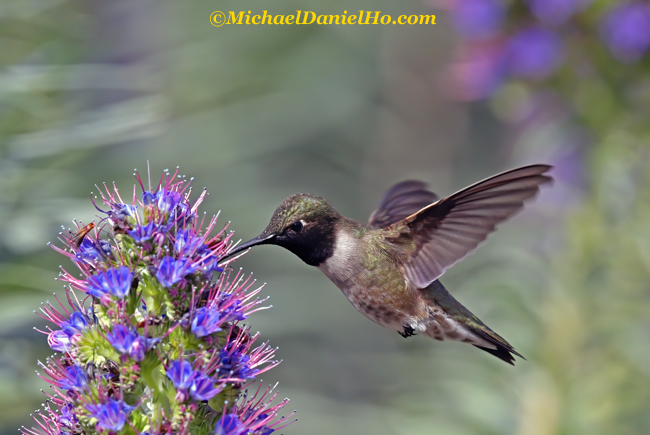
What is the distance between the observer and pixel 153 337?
211 centimetres

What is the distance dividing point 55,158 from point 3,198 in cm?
52

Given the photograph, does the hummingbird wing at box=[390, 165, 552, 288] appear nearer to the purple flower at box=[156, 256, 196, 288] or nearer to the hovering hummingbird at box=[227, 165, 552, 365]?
the hovering hummingbird at box=[227, 165, 552, 365]

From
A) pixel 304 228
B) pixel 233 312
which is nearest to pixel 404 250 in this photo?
pixel 304 228

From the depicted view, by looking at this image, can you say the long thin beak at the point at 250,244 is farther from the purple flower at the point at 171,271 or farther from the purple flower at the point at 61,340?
the purple flower at the point at 61,340

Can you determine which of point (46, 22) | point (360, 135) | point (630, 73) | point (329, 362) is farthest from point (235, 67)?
point (630, 73)

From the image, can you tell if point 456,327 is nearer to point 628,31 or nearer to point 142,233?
point 142,233

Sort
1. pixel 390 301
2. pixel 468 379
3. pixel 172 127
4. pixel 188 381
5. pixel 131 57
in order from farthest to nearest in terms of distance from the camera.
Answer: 1. pixel 131 57
2. pixel 172 127
3. pixel 468 379
4. pixel 390 301
5. pixel 188 381

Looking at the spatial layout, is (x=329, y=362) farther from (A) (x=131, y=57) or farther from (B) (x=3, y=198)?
(B) (x=3, y=198)

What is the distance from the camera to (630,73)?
14.7 ft

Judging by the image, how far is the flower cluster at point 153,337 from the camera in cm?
205

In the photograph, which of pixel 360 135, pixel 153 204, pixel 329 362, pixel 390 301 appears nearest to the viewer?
pixel 153 204

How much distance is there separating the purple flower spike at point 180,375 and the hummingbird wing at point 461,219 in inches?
44.8

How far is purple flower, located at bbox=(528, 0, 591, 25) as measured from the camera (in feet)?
14.7

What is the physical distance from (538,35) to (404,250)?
2.23m
